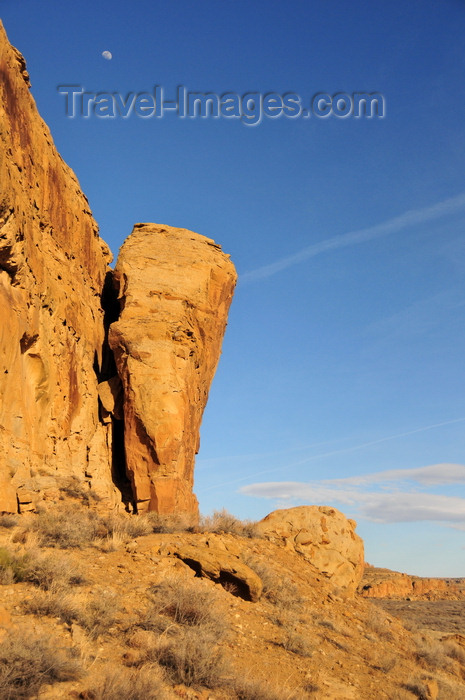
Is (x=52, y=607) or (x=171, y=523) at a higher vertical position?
(x=171, y=523)

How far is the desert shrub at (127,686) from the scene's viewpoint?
6516 millimetres

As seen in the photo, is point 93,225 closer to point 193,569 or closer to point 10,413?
point 10,413

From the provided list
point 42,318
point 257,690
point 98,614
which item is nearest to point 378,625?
→ point 257,690

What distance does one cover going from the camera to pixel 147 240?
24.0m

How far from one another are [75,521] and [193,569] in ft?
10.5

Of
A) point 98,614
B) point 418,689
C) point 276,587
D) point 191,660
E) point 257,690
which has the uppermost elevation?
point 98,614

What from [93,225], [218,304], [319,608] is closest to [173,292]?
[218,304]

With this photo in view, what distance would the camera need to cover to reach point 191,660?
8.02 metres

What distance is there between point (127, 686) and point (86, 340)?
15805 mm

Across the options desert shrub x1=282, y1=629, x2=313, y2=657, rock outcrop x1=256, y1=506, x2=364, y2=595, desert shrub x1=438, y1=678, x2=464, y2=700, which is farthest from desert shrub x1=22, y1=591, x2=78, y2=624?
rock outcrop x1=256, y1=506, x2=364, y2=595

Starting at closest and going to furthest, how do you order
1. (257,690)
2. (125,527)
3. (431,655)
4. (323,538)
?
(257,690)
(125,527)
(431,655)
(323,538)

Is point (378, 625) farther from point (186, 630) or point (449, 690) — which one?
point (186, 630)

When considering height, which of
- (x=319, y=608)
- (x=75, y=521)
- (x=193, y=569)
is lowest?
(x=319, y=608)

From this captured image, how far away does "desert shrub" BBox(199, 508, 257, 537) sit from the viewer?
16.9m
